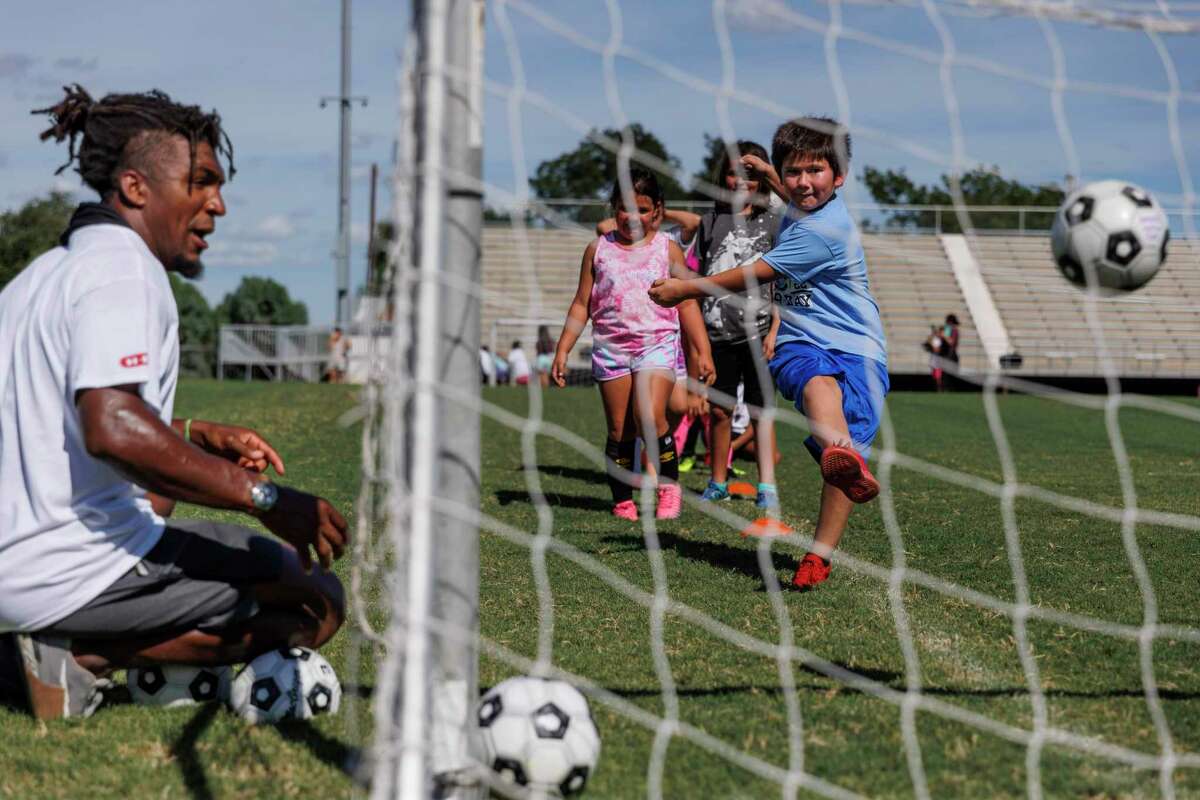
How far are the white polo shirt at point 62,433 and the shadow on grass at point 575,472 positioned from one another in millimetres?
5542

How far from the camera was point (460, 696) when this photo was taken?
252cm

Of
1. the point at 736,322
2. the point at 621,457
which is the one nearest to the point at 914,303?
the point at 736,322

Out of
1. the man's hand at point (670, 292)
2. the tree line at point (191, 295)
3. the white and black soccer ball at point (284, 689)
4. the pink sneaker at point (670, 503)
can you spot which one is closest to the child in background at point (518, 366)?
the tree line at point (191, 295)

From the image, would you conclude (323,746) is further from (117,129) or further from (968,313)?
(968,313)

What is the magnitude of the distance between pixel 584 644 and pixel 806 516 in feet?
10.5

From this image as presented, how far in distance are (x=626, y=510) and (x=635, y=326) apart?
3.20 ft

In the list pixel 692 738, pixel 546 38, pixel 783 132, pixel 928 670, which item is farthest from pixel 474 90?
pixel 783 132

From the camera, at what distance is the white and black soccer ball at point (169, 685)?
3.35 m

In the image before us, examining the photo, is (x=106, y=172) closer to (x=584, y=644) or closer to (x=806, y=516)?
(x=584, y=644)

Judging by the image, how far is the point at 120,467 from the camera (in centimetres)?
281

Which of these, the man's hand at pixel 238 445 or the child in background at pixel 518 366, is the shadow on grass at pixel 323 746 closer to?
the man's hand at pixel 238 445

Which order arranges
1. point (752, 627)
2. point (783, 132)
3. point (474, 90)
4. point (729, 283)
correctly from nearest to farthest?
1. point (474, 90)
2. point (752, 627)
3. point (729, 283)
4. point (783, 132)

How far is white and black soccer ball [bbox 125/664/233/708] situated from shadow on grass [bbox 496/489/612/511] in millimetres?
3745

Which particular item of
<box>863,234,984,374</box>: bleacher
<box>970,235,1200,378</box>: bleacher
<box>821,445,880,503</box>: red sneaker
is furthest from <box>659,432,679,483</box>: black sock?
<box>863,234,984,374</box>: bleacher
